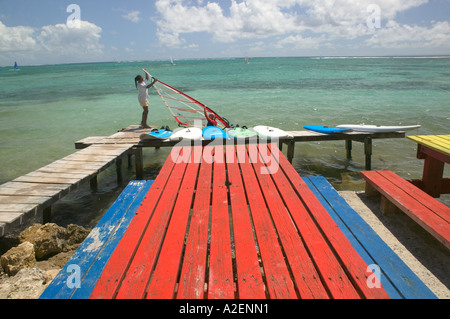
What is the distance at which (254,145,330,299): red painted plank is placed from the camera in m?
2.22

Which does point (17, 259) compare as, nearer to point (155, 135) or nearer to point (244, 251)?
point (244, 251)

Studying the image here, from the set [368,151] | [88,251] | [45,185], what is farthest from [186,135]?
[88,251]

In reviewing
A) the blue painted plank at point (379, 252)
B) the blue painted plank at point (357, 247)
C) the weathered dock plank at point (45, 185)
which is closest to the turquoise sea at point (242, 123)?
the weathered dock plank at point (45, 185)

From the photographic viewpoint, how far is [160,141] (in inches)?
321

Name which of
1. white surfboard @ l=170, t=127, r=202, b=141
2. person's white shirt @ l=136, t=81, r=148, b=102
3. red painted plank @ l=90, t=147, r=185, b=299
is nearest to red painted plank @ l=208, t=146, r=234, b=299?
red painted plank @ l=90, t=147, r=185, b=299

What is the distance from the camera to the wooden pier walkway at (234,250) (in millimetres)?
2205

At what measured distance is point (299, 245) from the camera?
2.68m

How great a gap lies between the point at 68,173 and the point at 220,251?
14.8ft

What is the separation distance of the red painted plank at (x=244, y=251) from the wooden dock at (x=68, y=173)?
3.04m

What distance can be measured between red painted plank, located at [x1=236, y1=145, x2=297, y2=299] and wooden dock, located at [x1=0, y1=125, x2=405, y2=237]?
325 cm

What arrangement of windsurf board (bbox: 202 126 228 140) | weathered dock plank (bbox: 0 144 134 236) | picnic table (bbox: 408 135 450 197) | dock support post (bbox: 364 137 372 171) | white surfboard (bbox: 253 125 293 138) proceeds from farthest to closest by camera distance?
dock support post (bbox: 364 137 372 171), white surfboard (bbox: 253 125 293 138), windsurf board (bbox: 202 126 228 140), picnic table (bbox: 408 135 450 197), weathered dock plank (bbox: 0 144 134 236)

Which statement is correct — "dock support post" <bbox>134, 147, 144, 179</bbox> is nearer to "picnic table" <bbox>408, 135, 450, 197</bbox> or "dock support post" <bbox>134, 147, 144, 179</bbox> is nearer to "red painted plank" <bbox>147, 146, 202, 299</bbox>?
"red painted plank" <bbox>147, 146, 202, 299</bbox>
